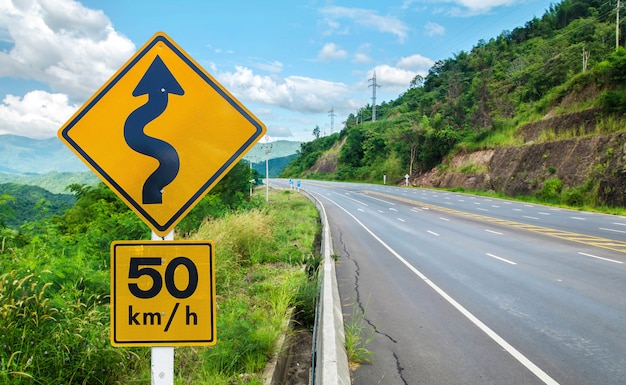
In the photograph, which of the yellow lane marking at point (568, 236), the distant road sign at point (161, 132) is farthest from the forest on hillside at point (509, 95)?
the distant road sign at point (161, 132)

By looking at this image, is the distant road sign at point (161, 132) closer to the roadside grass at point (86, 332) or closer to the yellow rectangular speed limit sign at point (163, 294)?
the yellow rectangular speed limit sign at point (163, 294)

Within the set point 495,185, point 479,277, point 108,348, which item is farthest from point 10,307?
point 495,185

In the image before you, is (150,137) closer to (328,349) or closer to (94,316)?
(94,316)

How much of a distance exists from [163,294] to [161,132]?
2.87 ft

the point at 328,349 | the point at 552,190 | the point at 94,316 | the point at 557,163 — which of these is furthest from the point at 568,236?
the point at 557,163

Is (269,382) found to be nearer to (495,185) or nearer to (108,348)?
(108,348)

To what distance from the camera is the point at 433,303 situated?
306 inches

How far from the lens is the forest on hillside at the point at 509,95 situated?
34750 mm

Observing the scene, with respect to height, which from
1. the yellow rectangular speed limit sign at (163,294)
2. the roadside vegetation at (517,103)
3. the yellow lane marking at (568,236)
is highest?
the roadside vegetation at (517,103)

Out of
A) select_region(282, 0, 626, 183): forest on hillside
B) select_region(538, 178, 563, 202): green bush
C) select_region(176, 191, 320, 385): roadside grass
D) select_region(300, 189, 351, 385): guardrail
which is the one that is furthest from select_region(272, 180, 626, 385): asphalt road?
select_region(282, 0, 626, 183): forest on hillside

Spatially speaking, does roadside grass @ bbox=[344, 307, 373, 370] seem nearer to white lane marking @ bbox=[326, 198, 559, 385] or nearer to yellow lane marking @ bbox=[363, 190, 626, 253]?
white lane marking @ bbox=[326, 198, 559, 385]

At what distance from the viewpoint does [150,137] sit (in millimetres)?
2416

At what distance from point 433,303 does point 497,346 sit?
209 centimetres

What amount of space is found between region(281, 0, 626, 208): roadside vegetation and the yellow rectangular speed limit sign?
30.9m
